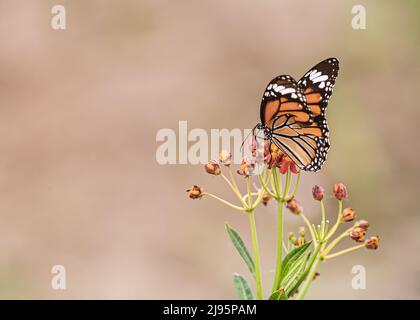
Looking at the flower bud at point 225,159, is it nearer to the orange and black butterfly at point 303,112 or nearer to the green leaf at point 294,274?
the orange and black butterfly at point 303,112

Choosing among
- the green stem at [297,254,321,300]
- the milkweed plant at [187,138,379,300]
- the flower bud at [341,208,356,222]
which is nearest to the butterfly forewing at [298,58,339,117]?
the milkweed plant at [187,138,379,300]

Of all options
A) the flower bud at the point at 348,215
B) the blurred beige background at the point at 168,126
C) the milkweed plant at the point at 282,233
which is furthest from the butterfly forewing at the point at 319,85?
the blurred beige background at the point at 168,126

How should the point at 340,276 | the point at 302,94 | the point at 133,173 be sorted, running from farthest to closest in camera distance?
1. the point at 133,173
2. the point at 340,276
3. the point at 302,94

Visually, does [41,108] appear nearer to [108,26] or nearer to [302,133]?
[108,26]

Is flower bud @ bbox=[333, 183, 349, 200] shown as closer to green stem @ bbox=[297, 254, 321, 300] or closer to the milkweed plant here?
the milkweed plant

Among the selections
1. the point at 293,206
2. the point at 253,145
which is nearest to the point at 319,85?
the point at 253,145

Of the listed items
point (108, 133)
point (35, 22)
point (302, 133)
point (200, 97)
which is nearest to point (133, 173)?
point (108, 133)
